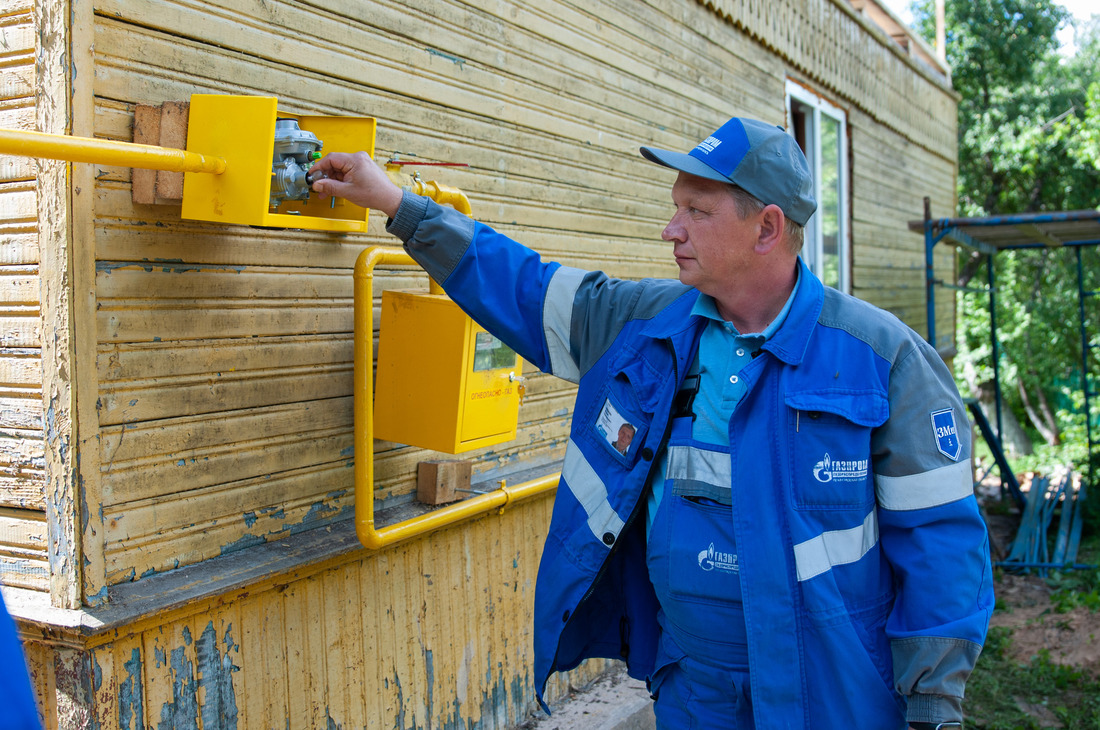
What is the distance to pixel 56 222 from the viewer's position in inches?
80.0

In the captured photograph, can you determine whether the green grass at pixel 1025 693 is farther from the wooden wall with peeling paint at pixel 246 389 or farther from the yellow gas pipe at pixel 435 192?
the yellow gas pipe at pixel 435 192

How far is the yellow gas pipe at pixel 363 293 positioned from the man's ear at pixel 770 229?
997 mm

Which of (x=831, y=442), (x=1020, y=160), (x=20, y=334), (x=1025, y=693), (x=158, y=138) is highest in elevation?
(x=1020, y=160)

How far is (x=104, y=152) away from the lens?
1.86 meters

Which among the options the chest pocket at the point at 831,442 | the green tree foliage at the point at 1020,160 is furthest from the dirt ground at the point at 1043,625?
the green tree foliage at the point at 1020,160

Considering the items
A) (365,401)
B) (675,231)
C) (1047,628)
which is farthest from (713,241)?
(1047,628)

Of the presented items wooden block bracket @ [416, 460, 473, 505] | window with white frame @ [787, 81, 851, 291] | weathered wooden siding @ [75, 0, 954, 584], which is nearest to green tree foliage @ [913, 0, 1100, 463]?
window with white frame @ [787, 81, 851, 291]

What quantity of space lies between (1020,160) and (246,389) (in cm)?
2050

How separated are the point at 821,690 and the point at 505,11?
2811 mm

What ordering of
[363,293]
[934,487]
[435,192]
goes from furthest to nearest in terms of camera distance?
[435,192] → [363,293] → [934,487]

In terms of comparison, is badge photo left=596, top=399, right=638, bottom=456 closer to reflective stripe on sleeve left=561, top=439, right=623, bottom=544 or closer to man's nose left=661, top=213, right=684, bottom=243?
reflective stripe on sleeve left=561, top=439, right=623, bottom=544

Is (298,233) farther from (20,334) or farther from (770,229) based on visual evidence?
(770,229)

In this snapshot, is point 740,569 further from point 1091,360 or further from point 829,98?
point 1091,360

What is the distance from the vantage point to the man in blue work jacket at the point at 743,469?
1.93 m
